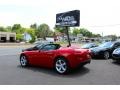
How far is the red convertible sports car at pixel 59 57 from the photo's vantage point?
8.44 meters

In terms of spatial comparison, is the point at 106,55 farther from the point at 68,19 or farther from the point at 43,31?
the point at 43,31

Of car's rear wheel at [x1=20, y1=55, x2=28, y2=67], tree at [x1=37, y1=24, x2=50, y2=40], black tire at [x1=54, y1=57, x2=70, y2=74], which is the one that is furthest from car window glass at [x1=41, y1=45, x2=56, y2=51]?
tree at [x1=37, y1=24, x2=50, y2=40]

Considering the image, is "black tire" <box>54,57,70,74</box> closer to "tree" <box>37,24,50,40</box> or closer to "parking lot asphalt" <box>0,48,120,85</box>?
"parking lot asphalt" <box>0,48,120,85</box>

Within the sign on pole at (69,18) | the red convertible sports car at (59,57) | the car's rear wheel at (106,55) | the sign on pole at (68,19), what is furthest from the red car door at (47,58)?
the sign on pole at (69,18)

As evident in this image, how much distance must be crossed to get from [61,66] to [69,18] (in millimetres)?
14293

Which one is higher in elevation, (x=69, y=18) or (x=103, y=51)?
(x=69, y=18)

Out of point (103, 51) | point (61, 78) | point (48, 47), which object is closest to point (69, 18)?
point (103, 51)

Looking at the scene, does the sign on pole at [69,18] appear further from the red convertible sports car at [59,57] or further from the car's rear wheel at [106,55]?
the red convertible sports car at [59,57]

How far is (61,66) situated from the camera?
8688 millimetres

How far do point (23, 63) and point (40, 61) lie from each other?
1346 millimetres

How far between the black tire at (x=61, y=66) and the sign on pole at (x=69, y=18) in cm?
1347

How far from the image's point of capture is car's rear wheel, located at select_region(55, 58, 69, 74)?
336 inches

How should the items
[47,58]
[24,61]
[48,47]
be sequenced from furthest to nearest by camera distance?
[24,61] → [48,47] → [47,58]

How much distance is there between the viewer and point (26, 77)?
794 cm
